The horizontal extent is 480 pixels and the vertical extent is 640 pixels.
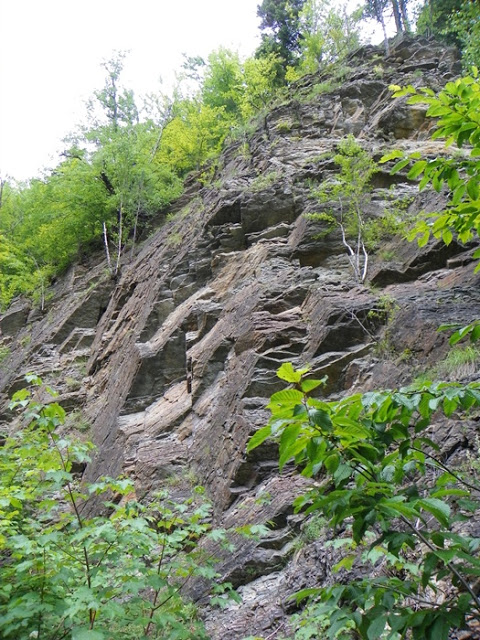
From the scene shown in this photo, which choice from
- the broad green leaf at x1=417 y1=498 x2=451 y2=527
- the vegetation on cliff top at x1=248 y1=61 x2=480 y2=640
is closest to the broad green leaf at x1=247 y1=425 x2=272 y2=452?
the vegetation on cliff top at x1=248 y1=61 x2=480 y2=640

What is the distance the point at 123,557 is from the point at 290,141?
14.3 m

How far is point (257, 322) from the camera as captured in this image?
9.45m

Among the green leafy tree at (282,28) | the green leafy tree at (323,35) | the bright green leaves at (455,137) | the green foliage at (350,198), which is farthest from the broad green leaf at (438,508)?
the green leafy tree at (282,28)

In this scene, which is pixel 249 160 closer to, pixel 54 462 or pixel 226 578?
pixel 226 578

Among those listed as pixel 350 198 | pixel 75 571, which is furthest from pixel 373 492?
pixel 350 198

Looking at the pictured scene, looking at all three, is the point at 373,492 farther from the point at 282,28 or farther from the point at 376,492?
the point at 282,28

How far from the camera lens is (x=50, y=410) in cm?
357

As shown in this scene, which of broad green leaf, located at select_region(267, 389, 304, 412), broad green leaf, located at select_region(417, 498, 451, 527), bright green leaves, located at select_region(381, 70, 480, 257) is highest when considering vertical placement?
bright green leaves, located at select_region(381, 70, 480, 257)

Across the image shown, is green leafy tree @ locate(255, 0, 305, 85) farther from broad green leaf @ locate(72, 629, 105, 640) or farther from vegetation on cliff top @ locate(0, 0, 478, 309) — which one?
broad green leaf @ locate(72, 629, 105, 640)

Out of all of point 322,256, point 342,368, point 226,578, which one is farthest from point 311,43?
point 226,578

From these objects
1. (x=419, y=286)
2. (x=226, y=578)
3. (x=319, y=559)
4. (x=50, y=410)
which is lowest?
(x=226, y=578)

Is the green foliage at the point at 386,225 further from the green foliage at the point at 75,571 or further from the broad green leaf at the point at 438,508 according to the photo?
the broad green leaf at the point at 438,508

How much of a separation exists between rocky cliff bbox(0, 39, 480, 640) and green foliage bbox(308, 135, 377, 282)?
0.26m

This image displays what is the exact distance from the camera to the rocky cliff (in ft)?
22.3
